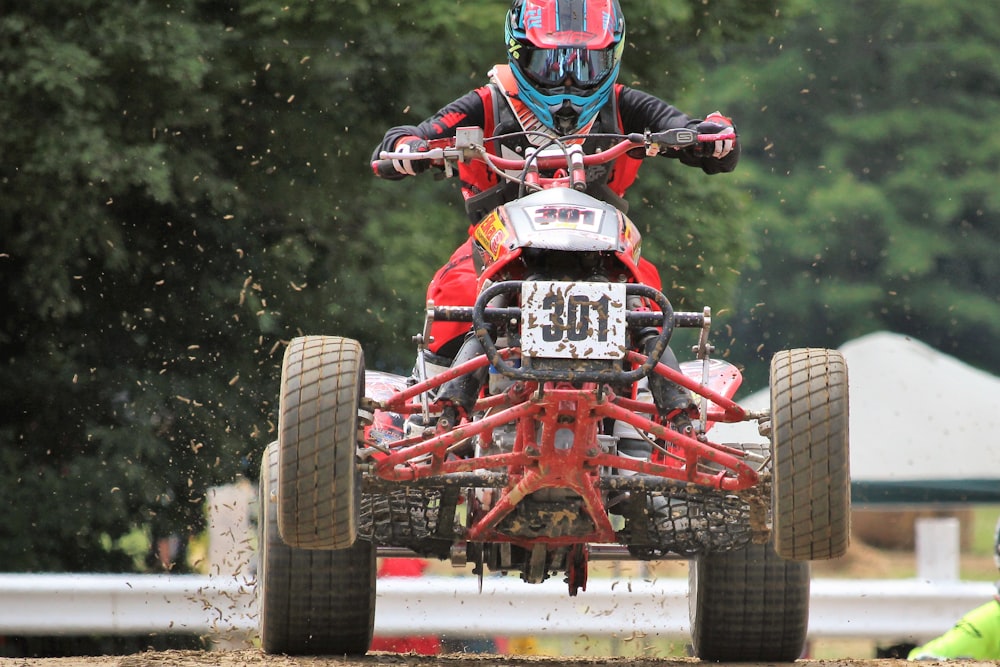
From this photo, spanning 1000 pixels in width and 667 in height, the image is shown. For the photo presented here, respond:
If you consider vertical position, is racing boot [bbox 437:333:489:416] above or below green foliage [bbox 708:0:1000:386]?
below

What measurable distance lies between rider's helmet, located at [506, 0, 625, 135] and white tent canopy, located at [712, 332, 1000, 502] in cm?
546

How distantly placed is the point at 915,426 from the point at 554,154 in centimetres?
718

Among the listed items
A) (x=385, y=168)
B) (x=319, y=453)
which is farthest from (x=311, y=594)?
(x=385, y=168)

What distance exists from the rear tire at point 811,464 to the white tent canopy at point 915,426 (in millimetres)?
6079

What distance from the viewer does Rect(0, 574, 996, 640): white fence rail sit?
31.5ft

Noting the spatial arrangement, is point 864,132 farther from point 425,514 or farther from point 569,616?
point 425,514

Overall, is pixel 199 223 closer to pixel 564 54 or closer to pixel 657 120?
pixel 657 120

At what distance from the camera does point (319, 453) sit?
588 centimetres

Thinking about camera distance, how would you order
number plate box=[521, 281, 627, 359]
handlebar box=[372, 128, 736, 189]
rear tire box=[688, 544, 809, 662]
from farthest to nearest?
rear tire box=[688, 544, 809, 662]
handlebar box=[372, 128, 736, 189]
number plate box=[521, 281, 627, 359]

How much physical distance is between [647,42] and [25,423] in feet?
15.6

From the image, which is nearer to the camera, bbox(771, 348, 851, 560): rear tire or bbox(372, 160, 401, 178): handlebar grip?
bbox(771, 348, 851, 560): rear tire

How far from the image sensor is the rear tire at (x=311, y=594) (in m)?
7.39

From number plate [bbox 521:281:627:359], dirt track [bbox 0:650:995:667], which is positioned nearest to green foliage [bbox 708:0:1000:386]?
dirt track [bbox 0:650:995:667]

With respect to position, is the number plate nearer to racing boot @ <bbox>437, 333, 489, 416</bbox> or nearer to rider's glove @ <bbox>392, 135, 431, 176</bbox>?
racing boot @ <bbox>437, 333, 489, 416</bbox>
